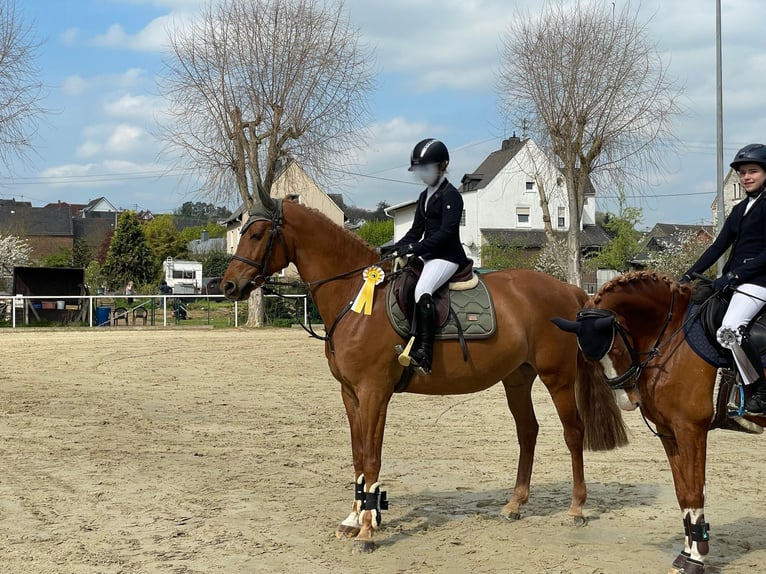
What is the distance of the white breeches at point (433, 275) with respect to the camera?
624 centimetres

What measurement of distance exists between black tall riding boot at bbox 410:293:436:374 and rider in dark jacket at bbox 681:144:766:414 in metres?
2.07

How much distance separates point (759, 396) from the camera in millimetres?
4930

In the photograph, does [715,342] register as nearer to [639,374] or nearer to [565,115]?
[639,374]

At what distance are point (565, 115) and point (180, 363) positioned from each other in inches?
710

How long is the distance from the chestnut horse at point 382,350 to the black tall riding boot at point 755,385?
1839 mm

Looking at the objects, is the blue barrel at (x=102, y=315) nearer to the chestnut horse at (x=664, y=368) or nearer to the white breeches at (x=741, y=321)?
the chestnut horse at (x=664, y=368)

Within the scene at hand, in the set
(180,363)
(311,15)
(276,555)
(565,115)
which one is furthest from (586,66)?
(276,555)

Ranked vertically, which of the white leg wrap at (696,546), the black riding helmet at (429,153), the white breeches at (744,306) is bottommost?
the white leg wrap at (696,546)

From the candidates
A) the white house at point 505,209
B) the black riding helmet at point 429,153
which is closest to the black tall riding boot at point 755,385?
the black riding helmet at point 429,153

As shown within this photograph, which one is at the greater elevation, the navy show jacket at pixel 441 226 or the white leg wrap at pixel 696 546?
the navy show jacket at pixel 441 226

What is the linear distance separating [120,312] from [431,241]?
2556 centimetres

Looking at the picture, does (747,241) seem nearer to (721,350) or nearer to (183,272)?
(721,350)

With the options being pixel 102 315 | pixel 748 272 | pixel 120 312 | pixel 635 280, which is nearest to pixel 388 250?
pixel 635 280

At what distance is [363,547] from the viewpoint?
5684 mm
